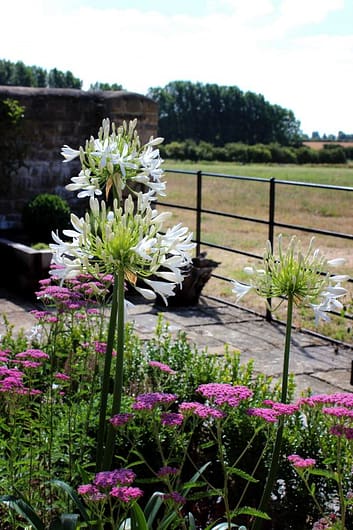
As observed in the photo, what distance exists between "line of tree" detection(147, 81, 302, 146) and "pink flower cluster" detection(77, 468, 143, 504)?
5471cm

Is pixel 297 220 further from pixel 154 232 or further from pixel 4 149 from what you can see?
pixel 154 232

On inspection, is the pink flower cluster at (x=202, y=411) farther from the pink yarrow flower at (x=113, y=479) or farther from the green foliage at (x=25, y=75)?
the green foliage at (x=25, y=75)

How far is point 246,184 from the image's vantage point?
31.7 meters

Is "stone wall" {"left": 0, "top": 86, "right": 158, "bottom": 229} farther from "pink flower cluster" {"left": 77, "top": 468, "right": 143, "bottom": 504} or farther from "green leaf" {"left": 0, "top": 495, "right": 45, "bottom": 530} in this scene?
"pink flower cluster" {"left": 77, "top": 468, "right": 143, "bottom": 504}

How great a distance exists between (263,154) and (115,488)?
3965 centimetres

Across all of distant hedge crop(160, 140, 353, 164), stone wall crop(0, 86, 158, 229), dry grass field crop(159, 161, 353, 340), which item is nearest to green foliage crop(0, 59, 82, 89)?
distant hedge crop(160, 140, 353, 164)

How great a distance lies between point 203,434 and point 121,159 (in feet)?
5.53

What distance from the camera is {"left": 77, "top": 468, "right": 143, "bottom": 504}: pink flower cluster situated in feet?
6.91

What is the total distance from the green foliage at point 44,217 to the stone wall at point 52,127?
3.02ft

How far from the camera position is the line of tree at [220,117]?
57688 millimetres

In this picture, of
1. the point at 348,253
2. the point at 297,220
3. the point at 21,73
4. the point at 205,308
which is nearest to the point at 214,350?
the point at 205,308

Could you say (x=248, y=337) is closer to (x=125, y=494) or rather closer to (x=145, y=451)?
(x=145, y=451)

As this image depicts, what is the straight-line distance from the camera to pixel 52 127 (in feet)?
36.0

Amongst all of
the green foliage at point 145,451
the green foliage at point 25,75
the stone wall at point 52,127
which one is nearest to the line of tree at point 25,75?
the green foliage at point 25,75
